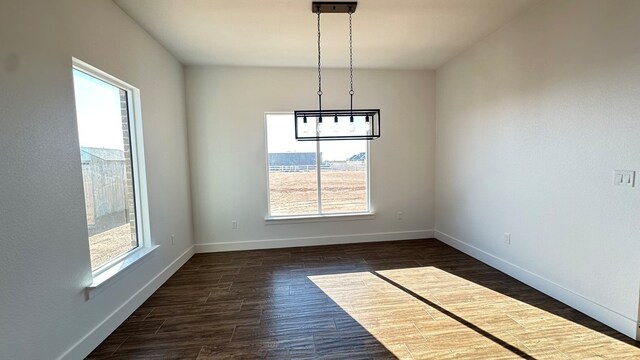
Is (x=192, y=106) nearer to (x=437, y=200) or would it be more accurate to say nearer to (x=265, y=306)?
(x=265, y=306)

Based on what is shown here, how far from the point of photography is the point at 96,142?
7.88 ft

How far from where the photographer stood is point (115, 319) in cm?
238

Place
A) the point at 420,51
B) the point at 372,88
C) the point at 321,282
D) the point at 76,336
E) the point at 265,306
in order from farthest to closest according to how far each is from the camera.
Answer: the point at 372,88 < the point at 420,51 < the point at 321,282 < the point at 265,306 < the point at 76,336

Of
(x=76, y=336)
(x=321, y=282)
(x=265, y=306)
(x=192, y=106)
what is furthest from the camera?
(x=192, y=106)

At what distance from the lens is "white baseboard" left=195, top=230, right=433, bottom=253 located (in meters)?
4.35

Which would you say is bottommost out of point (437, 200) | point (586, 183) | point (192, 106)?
point (437, 200)

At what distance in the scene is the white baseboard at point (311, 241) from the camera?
435 cm

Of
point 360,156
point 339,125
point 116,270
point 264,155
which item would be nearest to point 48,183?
point 116,270

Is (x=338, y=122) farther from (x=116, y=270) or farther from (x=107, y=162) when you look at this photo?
(x=116, y=270)

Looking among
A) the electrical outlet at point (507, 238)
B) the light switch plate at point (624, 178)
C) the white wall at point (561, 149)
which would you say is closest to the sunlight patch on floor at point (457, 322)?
the white wall at point (561, 149)

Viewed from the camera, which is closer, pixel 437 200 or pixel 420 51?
pixel 420 51

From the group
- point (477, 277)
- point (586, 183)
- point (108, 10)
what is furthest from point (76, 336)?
point (586, 183)

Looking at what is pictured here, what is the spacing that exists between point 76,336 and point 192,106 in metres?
3.13

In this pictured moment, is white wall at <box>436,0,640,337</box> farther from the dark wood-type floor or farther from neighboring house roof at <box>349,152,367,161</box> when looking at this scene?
neighboring house roof at <box>349,152,367,161</box>
